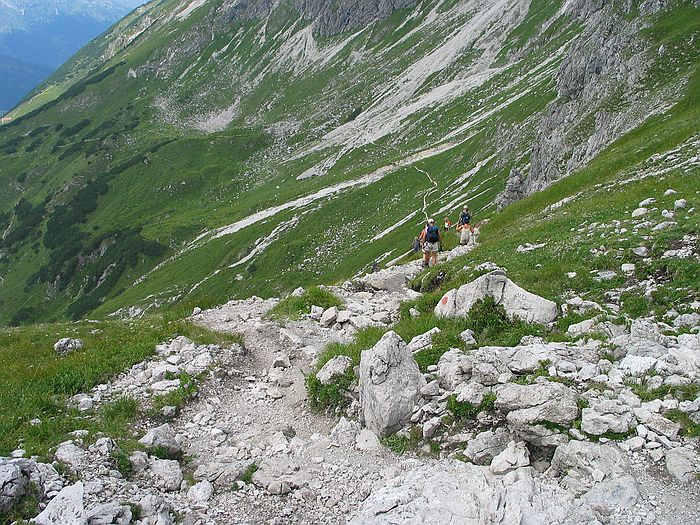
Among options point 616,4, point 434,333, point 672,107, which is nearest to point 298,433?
point 434,333

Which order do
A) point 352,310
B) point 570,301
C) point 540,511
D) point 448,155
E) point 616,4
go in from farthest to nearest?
point 448,155
point 616,4
point 352,310
point 570,301
point 540,511

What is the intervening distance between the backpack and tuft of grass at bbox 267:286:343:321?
793 cm

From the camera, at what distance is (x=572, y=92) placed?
71.2 m

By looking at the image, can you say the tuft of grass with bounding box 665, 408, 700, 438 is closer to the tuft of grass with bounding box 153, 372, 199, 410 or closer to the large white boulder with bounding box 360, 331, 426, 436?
the large white boulder with bounding box 360, 331, 426, 436

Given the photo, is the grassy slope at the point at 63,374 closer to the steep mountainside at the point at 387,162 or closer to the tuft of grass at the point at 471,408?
the steep mountainside at the point at 387,162

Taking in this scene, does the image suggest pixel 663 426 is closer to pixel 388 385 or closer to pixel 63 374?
pixel 388 385

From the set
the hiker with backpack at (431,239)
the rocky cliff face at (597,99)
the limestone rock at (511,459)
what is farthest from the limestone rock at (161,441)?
the rocky cliff face at (597,99)

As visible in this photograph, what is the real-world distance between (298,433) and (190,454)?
108 inches

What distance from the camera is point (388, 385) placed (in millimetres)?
11789

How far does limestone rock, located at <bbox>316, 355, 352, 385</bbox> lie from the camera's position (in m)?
13.7

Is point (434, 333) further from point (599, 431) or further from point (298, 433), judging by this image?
point (599, 431)

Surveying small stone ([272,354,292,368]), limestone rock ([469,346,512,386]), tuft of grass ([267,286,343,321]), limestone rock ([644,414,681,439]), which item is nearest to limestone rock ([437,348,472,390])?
limestone rock ([469,346,512,386])

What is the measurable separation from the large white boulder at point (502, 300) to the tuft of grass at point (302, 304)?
21.0 feet

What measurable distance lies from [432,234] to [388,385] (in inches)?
675
